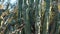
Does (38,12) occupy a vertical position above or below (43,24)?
above

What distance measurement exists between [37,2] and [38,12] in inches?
3.7

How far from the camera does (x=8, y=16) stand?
1.62 meters

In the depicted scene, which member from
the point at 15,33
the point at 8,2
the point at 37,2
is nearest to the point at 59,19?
the point at 37,2

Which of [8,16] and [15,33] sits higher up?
Answer: [8,16]

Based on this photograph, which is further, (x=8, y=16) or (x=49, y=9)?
(x=8, y=16)

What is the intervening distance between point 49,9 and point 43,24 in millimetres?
149

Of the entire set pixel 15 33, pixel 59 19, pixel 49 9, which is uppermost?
pixel 49 9

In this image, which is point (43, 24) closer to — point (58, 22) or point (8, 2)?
point (58, 22)

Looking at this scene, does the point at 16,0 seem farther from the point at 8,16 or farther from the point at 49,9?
the point at 49,9

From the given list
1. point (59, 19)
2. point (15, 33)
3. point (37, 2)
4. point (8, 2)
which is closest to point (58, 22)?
point (59, 19)

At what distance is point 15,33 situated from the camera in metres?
1.56

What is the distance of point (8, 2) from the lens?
5.37 feet

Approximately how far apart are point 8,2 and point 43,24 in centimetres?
45

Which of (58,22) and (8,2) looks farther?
(8,2)
